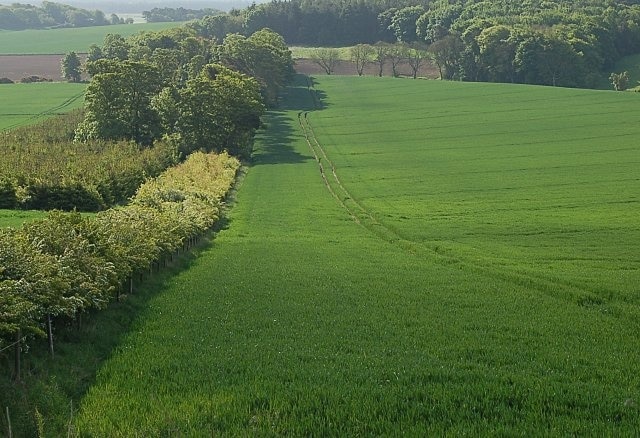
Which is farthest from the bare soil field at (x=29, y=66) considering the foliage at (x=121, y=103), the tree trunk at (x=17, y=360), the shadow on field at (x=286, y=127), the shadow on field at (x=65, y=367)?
the tree trunk at (x=17, y=360)

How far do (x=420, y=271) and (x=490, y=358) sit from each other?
1361 cm

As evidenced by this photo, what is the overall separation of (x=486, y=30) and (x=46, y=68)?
92.7 m

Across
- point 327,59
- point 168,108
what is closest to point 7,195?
point 168,108

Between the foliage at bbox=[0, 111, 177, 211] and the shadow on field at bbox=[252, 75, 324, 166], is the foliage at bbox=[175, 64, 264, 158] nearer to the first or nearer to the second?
the foliage at bbox=[0, 111, 177, 211]

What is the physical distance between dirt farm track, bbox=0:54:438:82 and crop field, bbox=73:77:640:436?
92.7 metres

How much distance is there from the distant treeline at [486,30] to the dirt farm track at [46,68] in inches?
464

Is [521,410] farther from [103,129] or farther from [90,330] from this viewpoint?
[103,129]

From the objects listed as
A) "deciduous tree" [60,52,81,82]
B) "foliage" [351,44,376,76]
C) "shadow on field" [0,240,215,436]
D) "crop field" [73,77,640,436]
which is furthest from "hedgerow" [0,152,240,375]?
"foliage" [351,44,376,76]

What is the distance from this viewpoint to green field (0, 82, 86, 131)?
9525 cm

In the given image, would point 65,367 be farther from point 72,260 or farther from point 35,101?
A: point 35,101

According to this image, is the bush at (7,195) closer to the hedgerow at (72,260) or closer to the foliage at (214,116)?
the hedgerow at (72,260)

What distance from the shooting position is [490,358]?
17172 mm

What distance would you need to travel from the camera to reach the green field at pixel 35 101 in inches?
3750

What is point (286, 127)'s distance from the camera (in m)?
96.1
